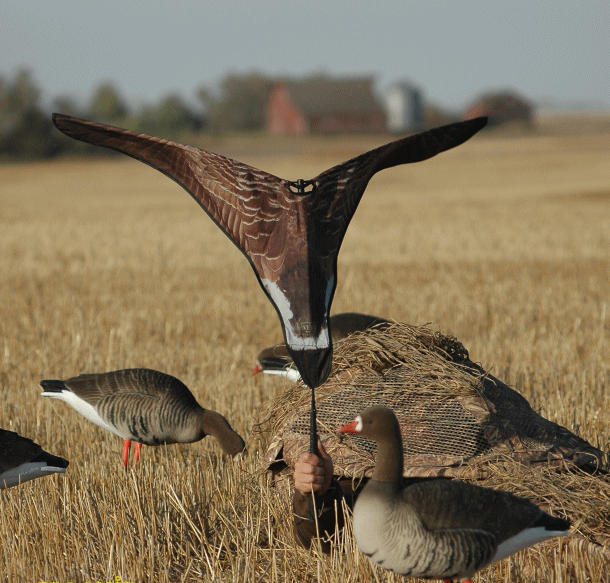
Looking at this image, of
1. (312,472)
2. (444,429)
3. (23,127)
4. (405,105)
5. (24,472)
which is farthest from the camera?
(405,105)

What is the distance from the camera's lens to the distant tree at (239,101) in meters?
98.4

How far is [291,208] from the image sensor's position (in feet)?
11.3

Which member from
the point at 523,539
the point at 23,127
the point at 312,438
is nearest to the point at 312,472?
the point at 312,438

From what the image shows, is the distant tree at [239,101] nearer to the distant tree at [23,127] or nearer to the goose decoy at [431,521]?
the distant tree at [23,127]

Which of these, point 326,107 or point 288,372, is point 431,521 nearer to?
point 288,372

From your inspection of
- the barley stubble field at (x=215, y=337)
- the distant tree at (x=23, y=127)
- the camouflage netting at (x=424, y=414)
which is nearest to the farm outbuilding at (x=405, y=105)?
the distant tree at (x=23, y=127)

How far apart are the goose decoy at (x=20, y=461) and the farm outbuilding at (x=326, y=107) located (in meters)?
77.8

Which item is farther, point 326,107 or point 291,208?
point 326,107

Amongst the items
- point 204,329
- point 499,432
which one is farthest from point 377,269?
point 499,432

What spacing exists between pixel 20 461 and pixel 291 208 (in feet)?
8.42

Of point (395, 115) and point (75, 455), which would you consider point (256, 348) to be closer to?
point (75, 455)

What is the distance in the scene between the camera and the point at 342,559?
4.04 m

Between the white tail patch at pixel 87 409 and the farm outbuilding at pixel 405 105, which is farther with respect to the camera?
the farm outbuilding at pixel 405 105

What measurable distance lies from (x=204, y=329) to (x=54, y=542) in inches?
263
